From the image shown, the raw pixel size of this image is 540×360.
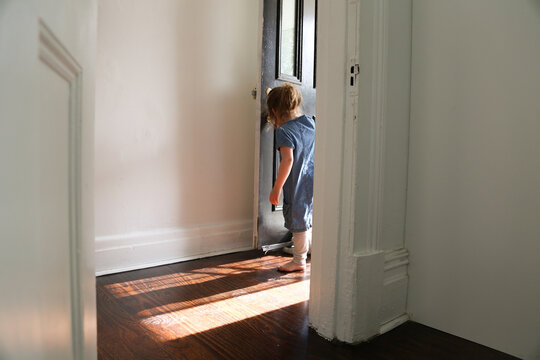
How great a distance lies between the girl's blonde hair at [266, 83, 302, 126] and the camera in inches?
82.4

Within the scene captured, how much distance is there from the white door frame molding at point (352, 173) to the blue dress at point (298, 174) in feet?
2.46

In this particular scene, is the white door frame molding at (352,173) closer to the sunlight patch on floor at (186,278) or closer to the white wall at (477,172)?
the white wall at (477,172)

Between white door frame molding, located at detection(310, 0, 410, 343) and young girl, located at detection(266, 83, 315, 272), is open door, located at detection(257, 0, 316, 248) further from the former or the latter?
white door frame molding, located at detection(310, 0, 410, 343)

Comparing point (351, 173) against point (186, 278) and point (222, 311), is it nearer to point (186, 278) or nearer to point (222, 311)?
point (222, 311)

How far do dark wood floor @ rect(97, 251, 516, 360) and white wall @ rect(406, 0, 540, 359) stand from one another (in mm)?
143

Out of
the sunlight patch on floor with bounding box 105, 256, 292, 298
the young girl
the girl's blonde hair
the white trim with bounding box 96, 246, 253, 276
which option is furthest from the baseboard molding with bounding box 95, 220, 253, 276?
the girl's blonde hair

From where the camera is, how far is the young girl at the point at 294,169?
1.97m

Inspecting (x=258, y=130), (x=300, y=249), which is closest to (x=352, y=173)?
(x=300, y=249)

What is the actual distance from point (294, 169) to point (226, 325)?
3.35 ft

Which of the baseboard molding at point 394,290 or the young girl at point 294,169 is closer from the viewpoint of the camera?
the baseboard molding at point 394,290

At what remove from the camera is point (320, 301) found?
1213 mm

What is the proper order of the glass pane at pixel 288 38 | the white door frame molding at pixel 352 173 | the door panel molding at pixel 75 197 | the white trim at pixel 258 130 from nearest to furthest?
the door panel molding at pixel 75 197, the white door frame molding at pixel 352 173, the white trim at pixel 258 130, the glass pane at pixel 288 38

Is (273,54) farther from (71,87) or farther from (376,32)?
(71,87)

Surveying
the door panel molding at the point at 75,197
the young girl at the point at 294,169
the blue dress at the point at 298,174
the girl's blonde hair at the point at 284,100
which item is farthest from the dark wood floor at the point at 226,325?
the girl's blonde hair at the point at 284,100
